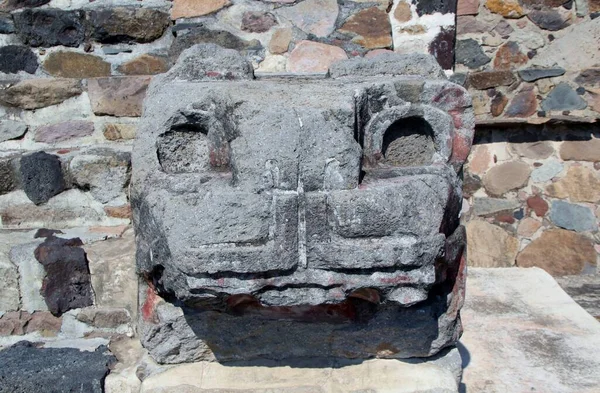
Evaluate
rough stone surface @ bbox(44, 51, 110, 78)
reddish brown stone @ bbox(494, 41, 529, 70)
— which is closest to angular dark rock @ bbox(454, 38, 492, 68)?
reddish brown stone @ bbox(494, 41, 529, 70)

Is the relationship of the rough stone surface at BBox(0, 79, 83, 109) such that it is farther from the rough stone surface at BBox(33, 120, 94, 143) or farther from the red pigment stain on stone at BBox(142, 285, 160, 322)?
the red pigment stain on stone at BBox(142, 285, 160, 322)

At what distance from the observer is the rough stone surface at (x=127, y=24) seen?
91.1 inches

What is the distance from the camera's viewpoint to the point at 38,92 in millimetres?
2154

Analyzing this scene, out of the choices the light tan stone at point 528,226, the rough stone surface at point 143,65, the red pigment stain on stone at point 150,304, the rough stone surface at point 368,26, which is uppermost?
the rough stone surface at point 368,26

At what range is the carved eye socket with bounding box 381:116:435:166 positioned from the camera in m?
1.31

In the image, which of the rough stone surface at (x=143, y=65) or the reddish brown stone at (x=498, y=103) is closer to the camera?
the rough stone surface at (x=143, y=65)

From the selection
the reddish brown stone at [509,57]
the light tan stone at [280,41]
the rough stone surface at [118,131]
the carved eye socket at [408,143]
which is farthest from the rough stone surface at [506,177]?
the carved eye socket at [408,143]

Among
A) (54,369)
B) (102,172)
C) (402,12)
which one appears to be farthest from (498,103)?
(54,369)

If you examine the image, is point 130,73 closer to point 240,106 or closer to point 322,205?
point 240,106

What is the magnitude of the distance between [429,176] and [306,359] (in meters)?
0.57

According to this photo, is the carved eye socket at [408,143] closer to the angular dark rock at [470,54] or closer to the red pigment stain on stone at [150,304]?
the red pigment stain on stone at [150,304]

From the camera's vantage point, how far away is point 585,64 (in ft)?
11.8

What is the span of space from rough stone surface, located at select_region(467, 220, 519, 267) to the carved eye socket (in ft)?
8.95

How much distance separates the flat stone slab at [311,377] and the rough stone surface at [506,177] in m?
2.58
